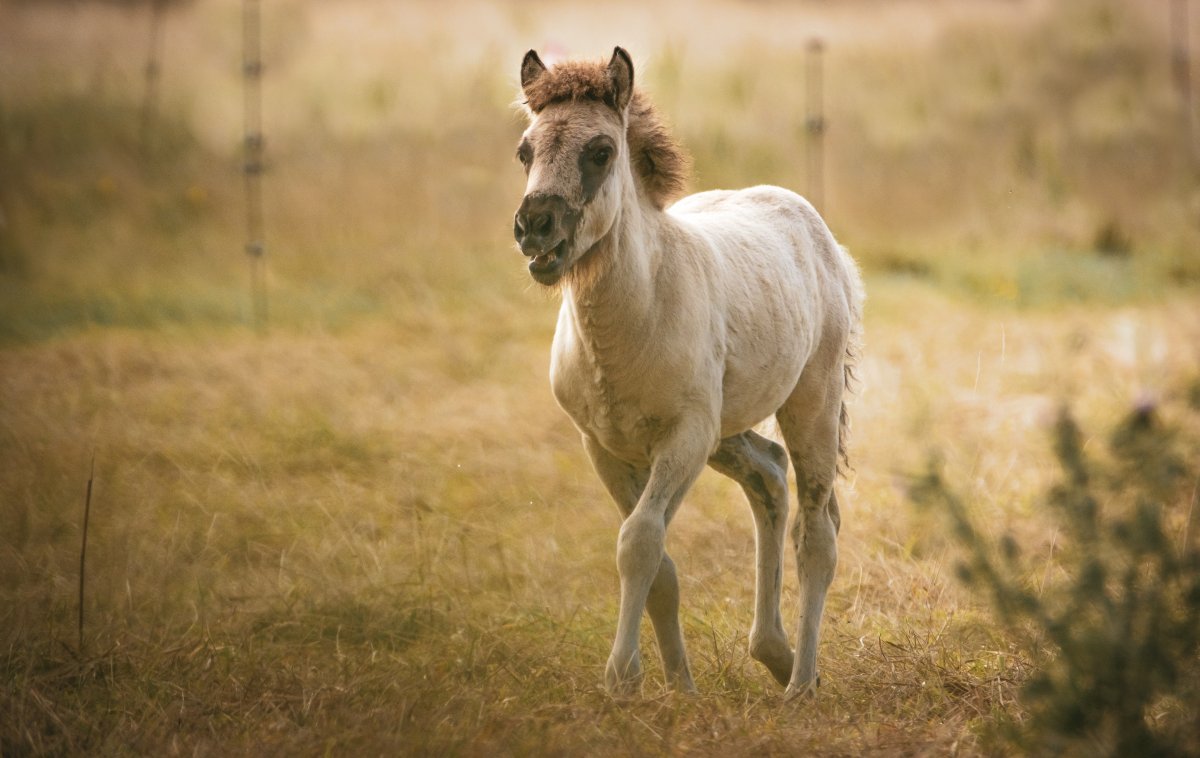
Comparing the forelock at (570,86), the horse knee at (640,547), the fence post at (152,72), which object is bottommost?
the horse knee at (640,547)

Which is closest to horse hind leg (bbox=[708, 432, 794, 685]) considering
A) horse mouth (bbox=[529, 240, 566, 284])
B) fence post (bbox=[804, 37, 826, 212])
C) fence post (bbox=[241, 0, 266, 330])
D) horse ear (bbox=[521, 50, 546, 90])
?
horse mouth (bbox=[529, 240, 566, 284])

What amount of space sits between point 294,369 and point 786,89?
326 inches

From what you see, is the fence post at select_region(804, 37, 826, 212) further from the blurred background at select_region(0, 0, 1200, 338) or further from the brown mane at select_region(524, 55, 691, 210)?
the brown mane at select_region(524, 55, 691, 210)

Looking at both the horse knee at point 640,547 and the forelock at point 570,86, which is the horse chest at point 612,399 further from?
the forelock at point 570,86

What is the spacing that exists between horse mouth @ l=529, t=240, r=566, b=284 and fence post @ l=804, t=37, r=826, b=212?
33.9ft

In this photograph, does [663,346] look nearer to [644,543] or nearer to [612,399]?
[612,399]

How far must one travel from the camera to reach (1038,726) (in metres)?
3.55

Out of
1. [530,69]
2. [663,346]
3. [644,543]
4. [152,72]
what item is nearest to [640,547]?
[644,543]

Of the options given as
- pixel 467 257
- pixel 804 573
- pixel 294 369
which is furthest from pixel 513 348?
pixel 804 573

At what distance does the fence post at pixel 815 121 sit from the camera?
14.9m

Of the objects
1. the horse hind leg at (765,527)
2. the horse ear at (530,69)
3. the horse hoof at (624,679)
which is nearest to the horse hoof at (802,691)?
the horse hind leg at (765,527)

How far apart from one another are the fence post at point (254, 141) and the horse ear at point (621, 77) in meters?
9.14

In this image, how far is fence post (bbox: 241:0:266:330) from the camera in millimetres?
13742

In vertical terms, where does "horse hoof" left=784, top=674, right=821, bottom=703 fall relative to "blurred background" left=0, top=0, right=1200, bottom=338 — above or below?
below
